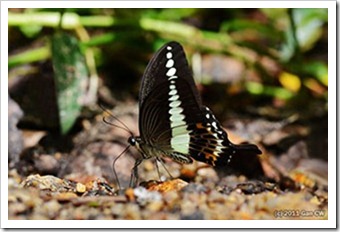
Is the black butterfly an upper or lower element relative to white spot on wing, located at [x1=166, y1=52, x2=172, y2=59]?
lower

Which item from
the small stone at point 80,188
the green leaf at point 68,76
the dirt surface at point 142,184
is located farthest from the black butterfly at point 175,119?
the green leaf at point 68,76

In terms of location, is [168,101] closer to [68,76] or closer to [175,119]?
[175,119]

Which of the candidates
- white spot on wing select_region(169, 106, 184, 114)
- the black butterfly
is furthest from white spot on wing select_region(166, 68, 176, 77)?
white spot on wing select_region(169, 106, 184, 114)

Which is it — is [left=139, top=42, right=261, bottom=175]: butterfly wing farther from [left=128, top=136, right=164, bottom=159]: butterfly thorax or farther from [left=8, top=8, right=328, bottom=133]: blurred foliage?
[left=8, top=8, right=328, bottom=133]: blurred foliage

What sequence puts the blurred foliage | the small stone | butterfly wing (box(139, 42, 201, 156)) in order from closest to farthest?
the small stone
butterfly wing (box(139, 42, 201, 156))
the blurred foliage

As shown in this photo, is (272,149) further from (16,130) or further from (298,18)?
(16,130)

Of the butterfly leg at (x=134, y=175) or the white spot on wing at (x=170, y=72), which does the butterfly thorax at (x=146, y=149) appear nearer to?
the butterfly leg at (x=134, y=175)
